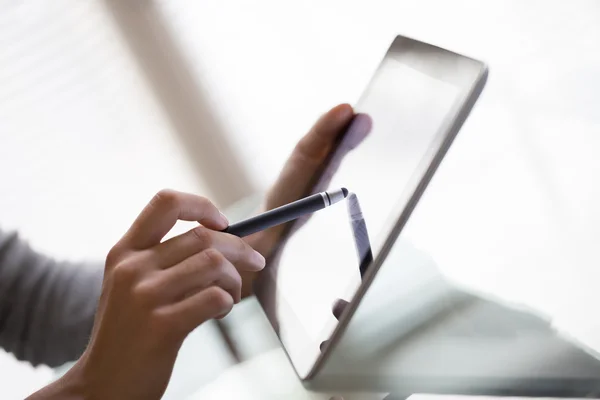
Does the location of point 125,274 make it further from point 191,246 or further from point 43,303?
point 43,303

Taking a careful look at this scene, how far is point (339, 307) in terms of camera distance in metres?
0.43

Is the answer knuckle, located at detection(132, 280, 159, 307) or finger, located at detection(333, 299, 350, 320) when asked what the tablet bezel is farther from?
knuckle, located at detection(132, 280, 159, 307)

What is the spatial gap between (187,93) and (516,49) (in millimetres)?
368

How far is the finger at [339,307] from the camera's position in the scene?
426mm

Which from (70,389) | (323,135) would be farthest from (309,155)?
(70,389)

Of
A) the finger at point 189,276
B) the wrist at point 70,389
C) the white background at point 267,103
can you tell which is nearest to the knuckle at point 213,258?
the finger at point 189,276

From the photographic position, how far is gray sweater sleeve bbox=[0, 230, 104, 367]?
59 centimetres

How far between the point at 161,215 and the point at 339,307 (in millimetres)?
140

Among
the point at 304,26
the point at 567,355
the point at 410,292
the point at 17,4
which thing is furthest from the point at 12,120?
the point at 567,355

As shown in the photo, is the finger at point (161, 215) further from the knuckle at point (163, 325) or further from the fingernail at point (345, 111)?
the fingernail at point (345, 111)

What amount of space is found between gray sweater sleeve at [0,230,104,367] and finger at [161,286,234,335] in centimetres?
24

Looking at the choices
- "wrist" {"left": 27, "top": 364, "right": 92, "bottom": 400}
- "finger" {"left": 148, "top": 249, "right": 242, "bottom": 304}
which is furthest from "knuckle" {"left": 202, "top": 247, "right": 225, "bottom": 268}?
"wrist" {"left": 27, "top": 364, "right": 92, "bottom": 400}

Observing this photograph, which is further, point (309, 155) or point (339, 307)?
point (309, 155)

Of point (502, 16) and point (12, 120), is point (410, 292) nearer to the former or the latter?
point (502, 16)
